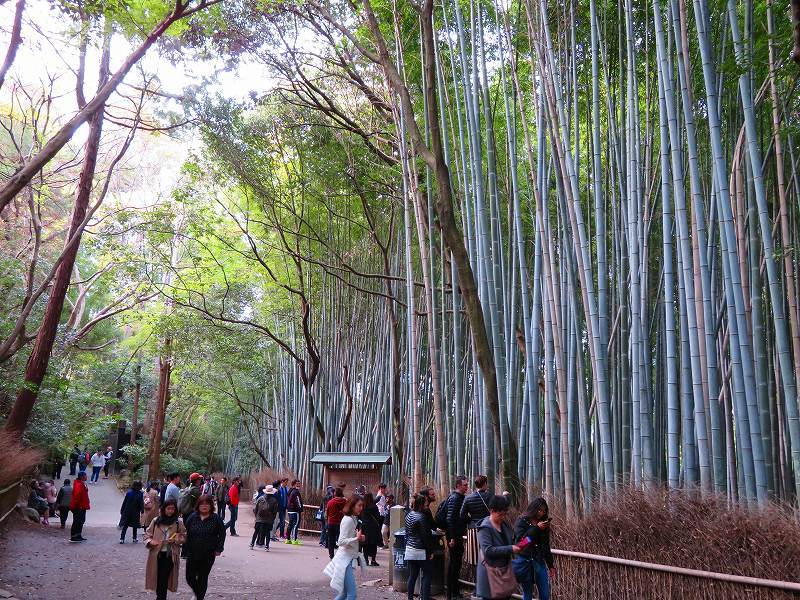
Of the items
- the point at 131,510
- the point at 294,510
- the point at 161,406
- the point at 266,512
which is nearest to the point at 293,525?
the point at 294,510

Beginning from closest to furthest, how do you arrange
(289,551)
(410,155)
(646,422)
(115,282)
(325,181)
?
(646,422)
(410,155)
(289,551)
(325,181)
(115,282)

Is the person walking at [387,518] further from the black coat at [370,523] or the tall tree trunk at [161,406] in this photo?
the tall tree trunk at [161,406]

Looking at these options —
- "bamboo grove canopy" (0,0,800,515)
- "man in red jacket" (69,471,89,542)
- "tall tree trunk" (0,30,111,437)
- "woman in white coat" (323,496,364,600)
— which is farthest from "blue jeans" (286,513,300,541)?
"woman in white coat" (323,496,364,600)

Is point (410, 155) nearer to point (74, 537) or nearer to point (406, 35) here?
point (406, 35)

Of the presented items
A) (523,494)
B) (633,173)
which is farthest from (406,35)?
(523,494)

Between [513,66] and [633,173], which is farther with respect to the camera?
[513,66]

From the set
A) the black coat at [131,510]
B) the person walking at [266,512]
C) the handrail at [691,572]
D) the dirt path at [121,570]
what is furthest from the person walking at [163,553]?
the black coat at [131,510]

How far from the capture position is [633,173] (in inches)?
191

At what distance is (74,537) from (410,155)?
649cm

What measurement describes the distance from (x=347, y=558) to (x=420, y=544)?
79 cm

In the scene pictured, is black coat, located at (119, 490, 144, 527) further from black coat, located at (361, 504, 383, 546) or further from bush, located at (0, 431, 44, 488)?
black coat, located at (361, 504, 383, 546)

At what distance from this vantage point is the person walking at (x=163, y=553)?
489cm

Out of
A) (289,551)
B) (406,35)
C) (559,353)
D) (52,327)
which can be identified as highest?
(406,35)

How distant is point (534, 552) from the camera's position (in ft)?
14.3
